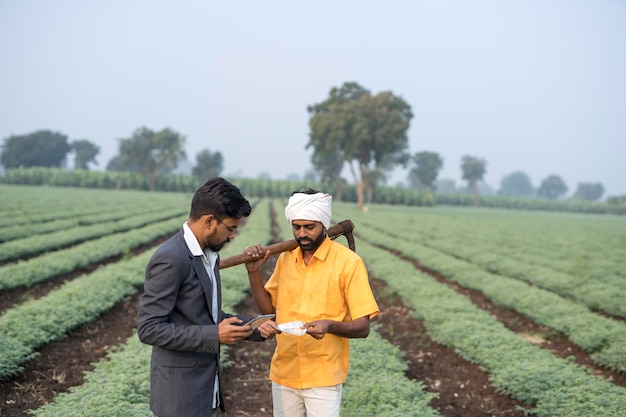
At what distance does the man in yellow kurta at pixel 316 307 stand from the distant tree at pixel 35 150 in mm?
114420

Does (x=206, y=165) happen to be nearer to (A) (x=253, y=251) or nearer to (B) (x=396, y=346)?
(B) (x=396, y=346)

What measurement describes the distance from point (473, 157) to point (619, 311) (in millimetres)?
127682

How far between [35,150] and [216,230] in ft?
383

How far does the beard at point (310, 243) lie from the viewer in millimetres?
3078

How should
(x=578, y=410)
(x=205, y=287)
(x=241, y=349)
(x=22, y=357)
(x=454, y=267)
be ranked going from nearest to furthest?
(x=205, y=287), (x=578, y=410), (x=22, y=357), (x=241, y=349), (x=454, y=267)

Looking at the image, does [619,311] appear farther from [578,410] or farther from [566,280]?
[578,410]

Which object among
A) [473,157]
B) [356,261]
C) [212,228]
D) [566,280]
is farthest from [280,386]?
[473,157]

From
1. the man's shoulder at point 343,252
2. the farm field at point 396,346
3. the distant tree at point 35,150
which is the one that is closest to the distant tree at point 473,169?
the distant tree at point 35,150

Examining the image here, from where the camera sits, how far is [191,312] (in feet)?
8.70

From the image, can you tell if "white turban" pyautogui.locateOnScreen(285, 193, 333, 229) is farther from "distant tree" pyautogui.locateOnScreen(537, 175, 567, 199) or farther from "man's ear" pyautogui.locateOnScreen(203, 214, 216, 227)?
"distant tree" pyautogui.locateOnScreen(537, 175, 567, 199)

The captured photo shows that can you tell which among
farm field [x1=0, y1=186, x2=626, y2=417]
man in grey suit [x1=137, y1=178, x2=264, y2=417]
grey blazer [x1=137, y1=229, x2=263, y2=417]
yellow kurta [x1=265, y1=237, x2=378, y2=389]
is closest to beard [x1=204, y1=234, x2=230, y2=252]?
man in grey suit [x1=137, y1=178, x2=264, y2=417]

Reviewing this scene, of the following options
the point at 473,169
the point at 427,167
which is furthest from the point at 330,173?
the point at 473,169

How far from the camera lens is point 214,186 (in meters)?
2.72

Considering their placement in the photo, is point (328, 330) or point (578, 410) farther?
point (578, 410)
